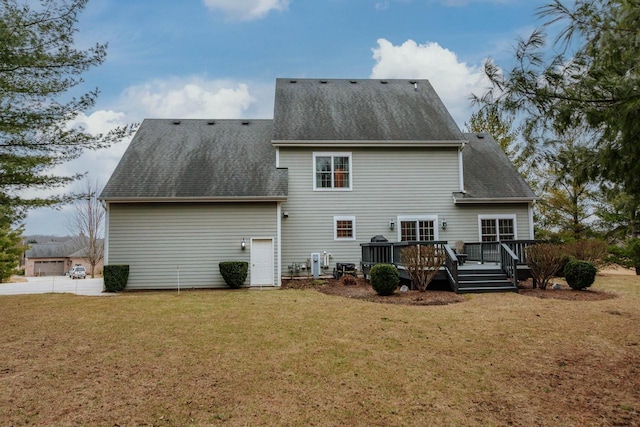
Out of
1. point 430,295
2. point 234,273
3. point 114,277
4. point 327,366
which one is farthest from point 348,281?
point 327,366

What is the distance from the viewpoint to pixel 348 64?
22062mm

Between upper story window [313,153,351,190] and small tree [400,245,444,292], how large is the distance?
5576mm

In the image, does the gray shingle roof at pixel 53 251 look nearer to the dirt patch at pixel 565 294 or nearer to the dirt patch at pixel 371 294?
the dirt patch at pixel 371 294

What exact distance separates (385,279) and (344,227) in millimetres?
5413

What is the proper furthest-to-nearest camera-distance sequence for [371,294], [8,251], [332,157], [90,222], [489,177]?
[90,222] < [8,251] < [489,177] < [332,157] < [371,294]

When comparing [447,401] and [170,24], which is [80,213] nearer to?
[170,24]

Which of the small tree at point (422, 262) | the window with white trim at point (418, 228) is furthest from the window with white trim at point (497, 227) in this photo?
the small tree at point (422, 262)

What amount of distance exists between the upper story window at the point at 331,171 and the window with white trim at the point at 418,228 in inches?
106

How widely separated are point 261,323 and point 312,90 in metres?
13.8

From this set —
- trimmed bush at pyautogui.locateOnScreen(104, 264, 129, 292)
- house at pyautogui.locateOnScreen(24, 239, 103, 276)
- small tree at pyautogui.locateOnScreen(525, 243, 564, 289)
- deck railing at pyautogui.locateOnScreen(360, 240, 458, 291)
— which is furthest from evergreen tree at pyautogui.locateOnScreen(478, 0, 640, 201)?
house at pyautogui.locateOnScreen(24, 239, 103, 276)

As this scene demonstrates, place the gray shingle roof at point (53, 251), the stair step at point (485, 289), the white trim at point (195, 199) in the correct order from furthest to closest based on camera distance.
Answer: the gray shingle roof at point (53, 251)
the white trim at point (195, 199)
the stair step at point (485, 289)

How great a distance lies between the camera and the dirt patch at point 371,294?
10.2 metres

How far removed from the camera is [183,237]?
48.9 feet

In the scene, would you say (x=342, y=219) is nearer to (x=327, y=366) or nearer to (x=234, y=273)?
(x=234, y=273)
